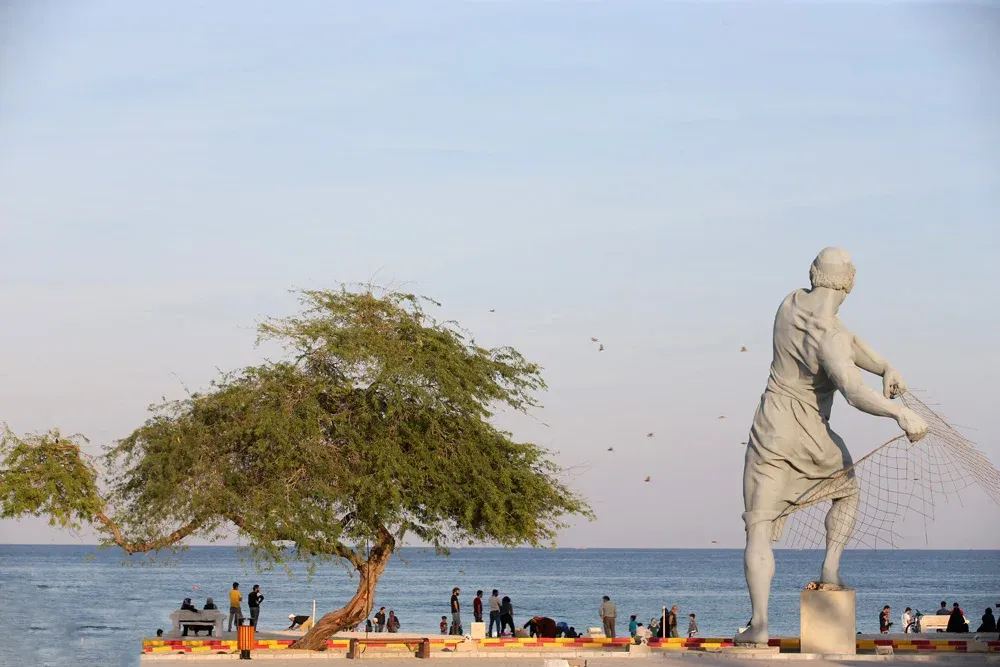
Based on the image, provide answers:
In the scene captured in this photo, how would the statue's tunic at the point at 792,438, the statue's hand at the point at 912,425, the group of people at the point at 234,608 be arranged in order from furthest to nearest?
the group of people at the point at 234,608 → the statue's tunic at the point at 792,438 → the statue's hand at the point at 912,425

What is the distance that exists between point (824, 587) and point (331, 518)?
7.61m

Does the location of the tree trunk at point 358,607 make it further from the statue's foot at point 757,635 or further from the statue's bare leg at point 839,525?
the statue's bare leg at point 839,525

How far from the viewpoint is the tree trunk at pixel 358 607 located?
21672mm

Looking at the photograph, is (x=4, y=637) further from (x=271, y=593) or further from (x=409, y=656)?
(x=271, y=593)

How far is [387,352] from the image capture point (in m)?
21.8

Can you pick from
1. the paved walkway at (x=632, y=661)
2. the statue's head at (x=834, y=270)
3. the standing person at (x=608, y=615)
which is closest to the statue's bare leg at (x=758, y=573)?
the paved walkway at (x=632, y=661)

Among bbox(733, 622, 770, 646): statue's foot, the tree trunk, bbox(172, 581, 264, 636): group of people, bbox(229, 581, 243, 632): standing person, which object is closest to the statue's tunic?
bbox(733, 622, 770, 646): statue's foot

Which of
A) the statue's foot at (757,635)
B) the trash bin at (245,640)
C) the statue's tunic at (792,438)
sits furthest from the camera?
the trash bin at (245,640)

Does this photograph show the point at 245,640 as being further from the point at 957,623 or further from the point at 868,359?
the point at 957,623

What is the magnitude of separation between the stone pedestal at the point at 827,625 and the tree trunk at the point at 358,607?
23.3 feet

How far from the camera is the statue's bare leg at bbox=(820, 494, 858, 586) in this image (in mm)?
17500

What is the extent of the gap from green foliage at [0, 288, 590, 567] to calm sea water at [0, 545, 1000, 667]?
2.74 meters

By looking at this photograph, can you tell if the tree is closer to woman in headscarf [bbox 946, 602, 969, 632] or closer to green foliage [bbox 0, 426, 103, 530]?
green foliage [bbox 0, 426, 103, 530]

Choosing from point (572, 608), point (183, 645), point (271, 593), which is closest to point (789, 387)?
point (183, 645)
